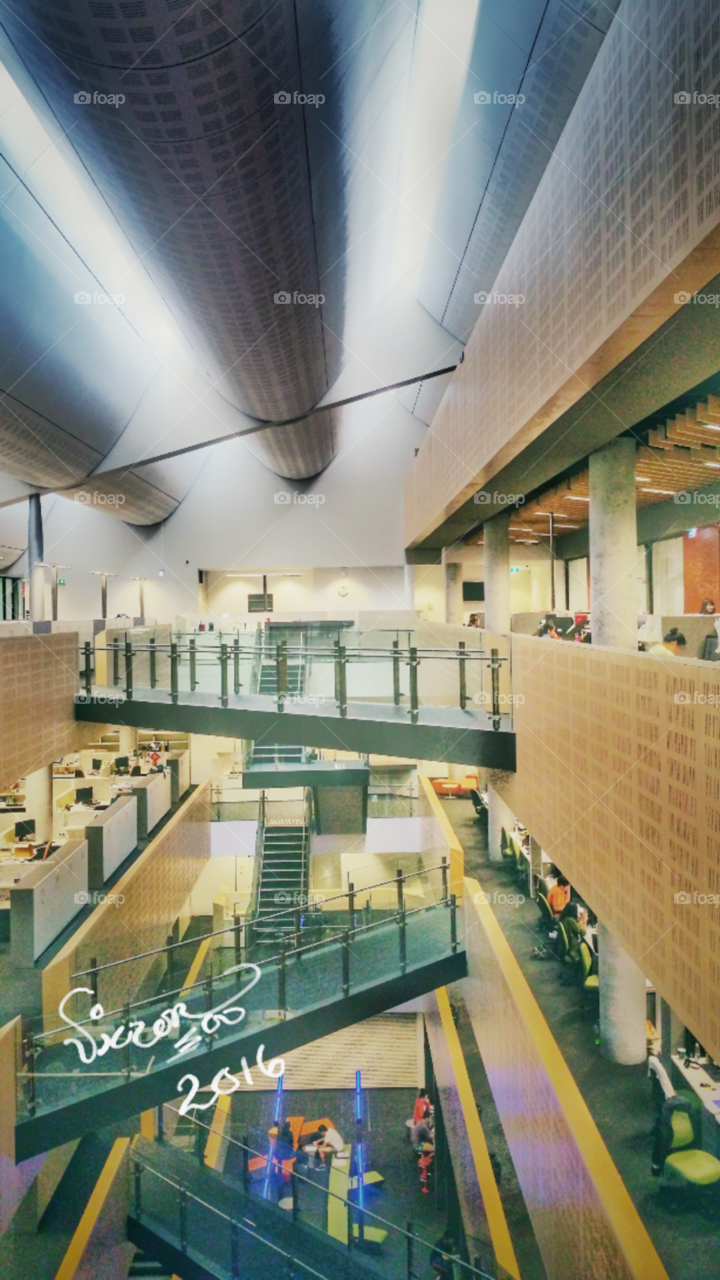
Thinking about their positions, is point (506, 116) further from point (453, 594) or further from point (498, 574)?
point (453, 594)

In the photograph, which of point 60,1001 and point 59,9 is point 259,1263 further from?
point 59,9

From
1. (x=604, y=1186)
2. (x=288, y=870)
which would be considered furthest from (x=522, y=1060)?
(x=288, y=870)

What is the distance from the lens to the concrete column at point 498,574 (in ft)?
36.1

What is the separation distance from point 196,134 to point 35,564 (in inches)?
412

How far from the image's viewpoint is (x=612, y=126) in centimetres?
333

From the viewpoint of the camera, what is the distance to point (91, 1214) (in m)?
7.20

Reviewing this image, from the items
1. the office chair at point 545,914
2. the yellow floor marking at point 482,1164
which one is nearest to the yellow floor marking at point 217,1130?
the yellow floor marking at point 482,1164

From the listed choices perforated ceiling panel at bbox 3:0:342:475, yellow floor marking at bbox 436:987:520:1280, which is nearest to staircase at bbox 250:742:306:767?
yellow floor marking at bbox 436:987:520:1280

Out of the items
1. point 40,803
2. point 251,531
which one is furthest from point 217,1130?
point 251,531

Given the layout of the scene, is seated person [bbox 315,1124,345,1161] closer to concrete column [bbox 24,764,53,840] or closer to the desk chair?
the desk chair

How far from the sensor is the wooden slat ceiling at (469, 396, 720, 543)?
18.1ft

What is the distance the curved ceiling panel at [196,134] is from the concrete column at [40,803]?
26.8 feet

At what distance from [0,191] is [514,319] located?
22.8 feet

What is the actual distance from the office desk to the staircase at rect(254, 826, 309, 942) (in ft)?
25.5
